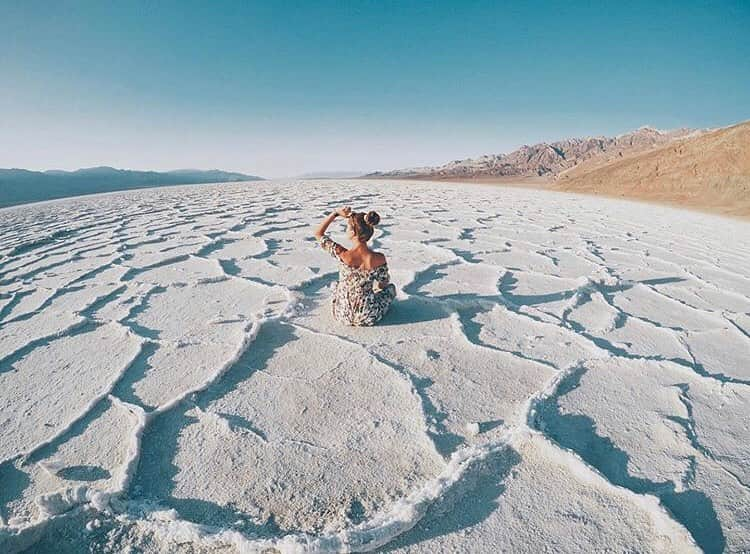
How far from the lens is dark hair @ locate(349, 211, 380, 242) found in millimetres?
2385

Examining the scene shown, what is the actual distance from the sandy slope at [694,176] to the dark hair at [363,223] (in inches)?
457

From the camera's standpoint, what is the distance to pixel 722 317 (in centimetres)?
288

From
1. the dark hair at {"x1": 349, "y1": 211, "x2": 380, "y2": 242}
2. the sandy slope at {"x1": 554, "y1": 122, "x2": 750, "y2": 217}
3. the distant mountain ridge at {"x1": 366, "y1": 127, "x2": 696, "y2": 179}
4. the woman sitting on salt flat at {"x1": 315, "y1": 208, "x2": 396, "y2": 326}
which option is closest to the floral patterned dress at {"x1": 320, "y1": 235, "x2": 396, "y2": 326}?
the woman sitting on salt flat at {"x1": 315, "y1": 208, "x2": 396, "y2": 326}

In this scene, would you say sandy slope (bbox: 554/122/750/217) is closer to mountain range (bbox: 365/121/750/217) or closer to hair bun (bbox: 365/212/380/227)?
mountain range (bbox: 365/121/750/217)

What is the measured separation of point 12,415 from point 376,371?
5.23 feet

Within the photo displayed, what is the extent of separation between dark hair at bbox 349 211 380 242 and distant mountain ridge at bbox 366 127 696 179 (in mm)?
32424

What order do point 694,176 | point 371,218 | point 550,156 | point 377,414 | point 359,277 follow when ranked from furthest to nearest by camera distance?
point 550,156 < point 694,176 < point 359,277 < point 371,218 < point 377,414

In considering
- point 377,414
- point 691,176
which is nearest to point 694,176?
point 691,176

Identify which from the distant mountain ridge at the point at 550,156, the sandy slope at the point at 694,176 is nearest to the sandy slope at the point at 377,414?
the sandy slope at the point at 694,176

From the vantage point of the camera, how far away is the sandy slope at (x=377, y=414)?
1257 millimetres

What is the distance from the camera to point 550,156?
4072 centimetres

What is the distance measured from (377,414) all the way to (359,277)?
3.09 feet

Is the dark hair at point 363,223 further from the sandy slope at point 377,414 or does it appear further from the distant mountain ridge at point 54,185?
the distant mountain ridge at point 54,185

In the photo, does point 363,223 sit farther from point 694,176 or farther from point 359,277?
point 694,176
